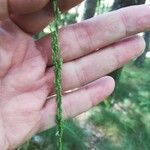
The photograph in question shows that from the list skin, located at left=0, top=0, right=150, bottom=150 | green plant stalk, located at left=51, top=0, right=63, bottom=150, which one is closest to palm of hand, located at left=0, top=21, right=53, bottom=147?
skin, located at left=0, top=0, right=150, bottom=150

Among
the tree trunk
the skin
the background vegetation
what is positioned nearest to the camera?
the skin

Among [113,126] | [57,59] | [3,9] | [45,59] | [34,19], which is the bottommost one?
[113,126]

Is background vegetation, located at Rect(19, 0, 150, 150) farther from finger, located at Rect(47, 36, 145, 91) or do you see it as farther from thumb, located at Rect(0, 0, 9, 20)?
thumb, located at Rect(0, 0, 9, 20)

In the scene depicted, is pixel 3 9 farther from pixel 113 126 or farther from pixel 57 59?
pixel 113 126

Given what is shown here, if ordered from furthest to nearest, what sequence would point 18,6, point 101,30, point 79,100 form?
point 79,100 < point 101,30 < point 18,6

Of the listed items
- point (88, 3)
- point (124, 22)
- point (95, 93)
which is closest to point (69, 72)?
point (95, 93)

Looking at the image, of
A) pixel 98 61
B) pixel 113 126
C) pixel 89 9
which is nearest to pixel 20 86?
pixel 98 61

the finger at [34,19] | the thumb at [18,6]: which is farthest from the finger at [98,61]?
the thumb at [18,6]
